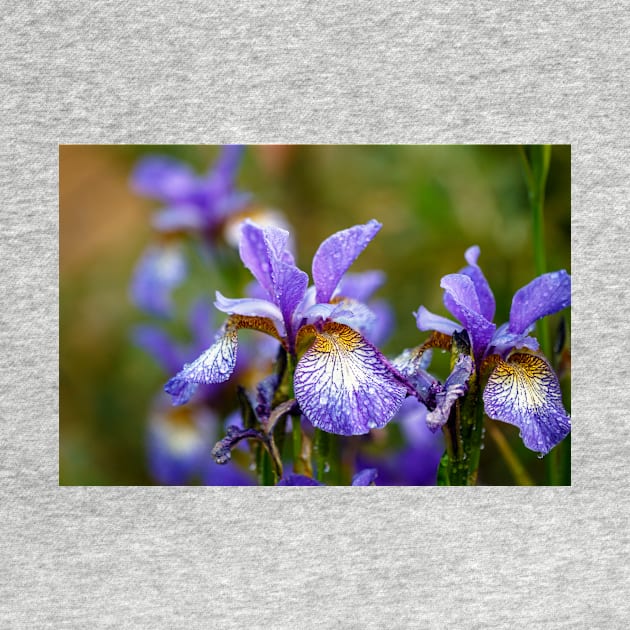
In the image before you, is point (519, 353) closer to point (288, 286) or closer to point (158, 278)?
point (288, 286)

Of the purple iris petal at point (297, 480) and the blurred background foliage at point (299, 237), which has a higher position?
the blurred background foliage at point (299, 237)

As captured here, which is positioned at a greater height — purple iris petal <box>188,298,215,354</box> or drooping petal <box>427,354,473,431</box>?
purple iris petal <box>188,298,215,354</box>

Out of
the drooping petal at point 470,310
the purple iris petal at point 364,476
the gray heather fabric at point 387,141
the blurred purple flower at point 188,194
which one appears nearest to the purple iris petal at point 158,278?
the blurred purple flower at point 188,194

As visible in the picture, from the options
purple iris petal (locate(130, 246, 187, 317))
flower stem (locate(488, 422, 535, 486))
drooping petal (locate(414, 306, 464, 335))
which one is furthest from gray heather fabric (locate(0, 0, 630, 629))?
purple iris petal (locate(130, 246, 187, 317))

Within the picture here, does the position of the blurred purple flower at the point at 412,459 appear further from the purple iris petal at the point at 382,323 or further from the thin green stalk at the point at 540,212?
the thin green stalk at the point at 540,212

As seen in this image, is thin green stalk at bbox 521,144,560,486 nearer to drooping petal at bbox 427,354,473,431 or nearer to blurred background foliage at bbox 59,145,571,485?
blurred background foliage at bbox 59,145,571,485

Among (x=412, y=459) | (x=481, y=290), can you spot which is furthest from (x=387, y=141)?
(x=412, y=459)
